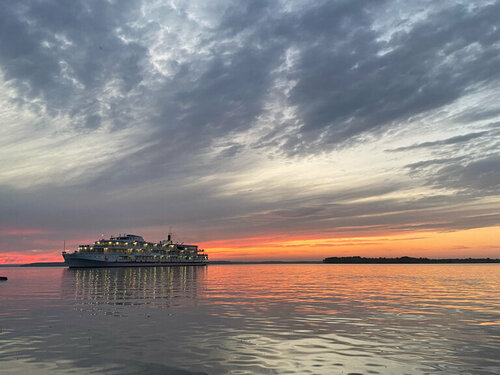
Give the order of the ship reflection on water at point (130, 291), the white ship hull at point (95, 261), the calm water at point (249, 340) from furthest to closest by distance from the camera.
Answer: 1. the white ship hull at point (95, 261)
2. the ship reflection on water at point (130, 291)
3. the calm water at point (249, 340)

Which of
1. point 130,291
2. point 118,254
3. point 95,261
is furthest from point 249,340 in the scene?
point 118,254

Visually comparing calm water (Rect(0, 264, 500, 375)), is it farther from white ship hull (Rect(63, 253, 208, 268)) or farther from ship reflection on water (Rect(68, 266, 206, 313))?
white ship hull (Rect(63, 253, 208, 268))

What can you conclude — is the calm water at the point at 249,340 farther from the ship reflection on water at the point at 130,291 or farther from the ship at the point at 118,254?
the ship at the point at 118,254

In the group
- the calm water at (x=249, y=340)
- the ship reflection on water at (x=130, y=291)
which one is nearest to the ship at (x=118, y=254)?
the ship reflection on water at (x=130, y=291)

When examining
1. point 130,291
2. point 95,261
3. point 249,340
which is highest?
point 95,261

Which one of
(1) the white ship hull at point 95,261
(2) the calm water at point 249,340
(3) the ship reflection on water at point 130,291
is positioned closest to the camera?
(2) the calm water at point 249,340

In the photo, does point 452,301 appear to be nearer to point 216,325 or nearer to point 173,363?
point 216,325

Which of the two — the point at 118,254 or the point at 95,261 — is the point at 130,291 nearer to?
the point at 95,261

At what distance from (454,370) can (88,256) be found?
167720 mm

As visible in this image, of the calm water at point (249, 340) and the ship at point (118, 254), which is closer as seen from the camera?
the calm water at point (249, 340)

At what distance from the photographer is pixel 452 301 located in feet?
114

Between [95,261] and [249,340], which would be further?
[95,261]

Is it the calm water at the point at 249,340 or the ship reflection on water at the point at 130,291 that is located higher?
the calm water at the point at 249,340

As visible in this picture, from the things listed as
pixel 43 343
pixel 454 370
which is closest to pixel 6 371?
pixel 43 343
